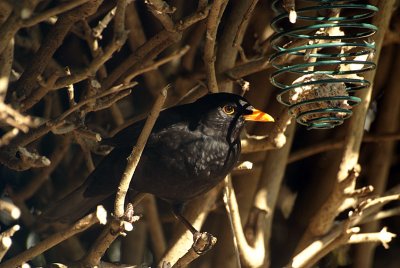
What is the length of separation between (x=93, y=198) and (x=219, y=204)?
66cm

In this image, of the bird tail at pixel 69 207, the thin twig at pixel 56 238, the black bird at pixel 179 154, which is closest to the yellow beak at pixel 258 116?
the black bird at pixel 179 154

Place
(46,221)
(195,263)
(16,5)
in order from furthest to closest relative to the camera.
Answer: (195,263)
(46,221)
(16,5)

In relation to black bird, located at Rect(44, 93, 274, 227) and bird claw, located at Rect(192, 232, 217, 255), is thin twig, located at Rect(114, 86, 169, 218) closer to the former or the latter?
bird claw, located at Rect(192, 232, 217, 255)

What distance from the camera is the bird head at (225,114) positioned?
12.0 ft

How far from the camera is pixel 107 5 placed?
12.8ft

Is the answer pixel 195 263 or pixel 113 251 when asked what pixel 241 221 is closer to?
pixel 195 263

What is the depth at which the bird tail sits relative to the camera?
3781 mm

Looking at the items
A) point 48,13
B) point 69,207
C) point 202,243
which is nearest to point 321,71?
point 202,243

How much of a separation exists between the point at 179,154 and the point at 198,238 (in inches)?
14.8

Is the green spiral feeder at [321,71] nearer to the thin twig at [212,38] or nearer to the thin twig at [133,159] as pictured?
the thin twig at [212,38]

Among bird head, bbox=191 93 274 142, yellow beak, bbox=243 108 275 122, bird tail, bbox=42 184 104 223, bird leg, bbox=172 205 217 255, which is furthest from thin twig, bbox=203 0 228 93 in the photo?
bird tail, bbox=42 184 104 223

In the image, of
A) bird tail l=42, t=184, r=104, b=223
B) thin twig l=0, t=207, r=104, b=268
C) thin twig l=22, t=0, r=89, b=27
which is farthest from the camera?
bird tail l=42, t=184, r=104, b=223

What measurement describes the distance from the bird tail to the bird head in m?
0.63

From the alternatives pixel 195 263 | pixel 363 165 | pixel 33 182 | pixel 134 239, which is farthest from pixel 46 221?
pixel 363 165
